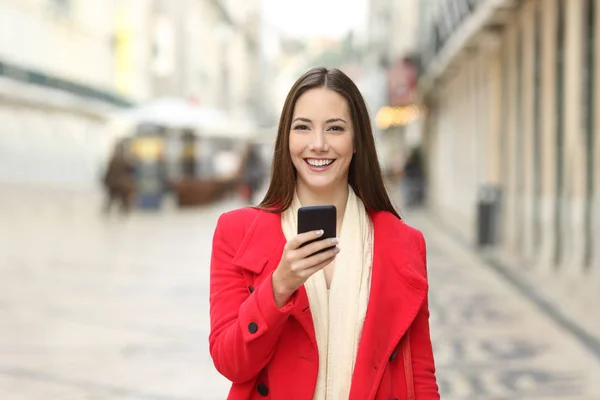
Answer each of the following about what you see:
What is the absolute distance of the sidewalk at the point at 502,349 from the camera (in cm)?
495

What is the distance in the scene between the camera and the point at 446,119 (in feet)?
84.0

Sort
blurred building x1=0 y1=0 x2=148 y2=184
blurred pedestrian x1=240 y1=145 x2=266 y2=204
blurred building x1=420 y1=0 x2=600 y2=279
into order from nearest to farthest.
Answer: blurred building x1=420 y1=0 x2=600 y2=279 < blurred pedestrian x1=240 y1=145 x2=266 y2=204 < blurred building x1=0 y1=0 x2=148 y2=184

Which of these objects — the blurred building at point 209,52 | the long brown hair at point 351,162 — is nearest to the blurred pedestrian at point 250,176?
the blurred building at point 209,52

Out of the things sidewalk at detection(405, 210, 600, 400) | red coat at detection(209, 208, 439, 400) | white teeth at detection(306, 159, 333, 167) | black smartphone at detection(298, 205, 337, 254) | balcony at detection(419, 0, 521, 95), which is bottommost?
sidewalk at detection(405, 210, 600, 400)

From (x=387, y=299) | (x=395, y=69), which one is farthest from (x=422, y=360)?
(x=395, y=69)

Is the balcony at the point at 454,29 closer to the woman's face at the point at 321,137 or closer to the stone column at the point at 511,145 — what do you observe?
the stone column at the point at 511,145

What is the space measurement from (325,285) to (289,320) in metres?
0.11

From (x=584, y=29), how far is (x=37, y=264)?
22.6ft

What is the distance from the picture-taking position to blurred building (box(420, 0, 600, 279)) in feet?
32.4

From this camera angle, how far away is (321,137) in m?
1.86

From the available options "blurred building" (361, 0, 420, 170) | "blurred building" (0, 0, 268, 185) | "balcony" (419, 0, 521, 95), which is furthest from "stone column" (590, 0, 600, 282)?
"blurred building" (0, 0, 268, 185)

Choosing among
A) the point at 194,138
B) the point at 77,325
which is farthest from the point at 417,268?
the point at 194,138

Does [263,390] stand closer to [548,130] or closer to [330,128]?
[330,128]

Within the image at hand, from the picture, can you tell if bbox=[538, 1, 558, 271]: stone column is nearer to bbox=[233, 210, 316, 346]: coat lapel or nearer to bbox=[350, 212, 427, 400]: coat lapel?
bbox=[350, 212, 427, 400]: coat lapel
